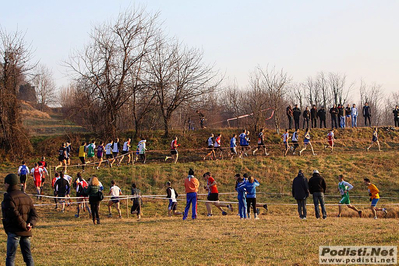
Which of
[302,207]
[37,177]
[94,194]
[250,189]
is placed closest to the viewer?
[94,194]

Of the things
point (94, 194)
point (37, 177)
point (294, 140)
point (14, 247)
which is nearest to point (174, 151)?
point (294, 140)

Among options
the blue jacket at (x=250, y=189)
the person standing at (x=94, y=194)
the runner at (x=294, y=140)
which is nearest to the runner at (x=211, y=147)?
the runner at (x=294, y=140)

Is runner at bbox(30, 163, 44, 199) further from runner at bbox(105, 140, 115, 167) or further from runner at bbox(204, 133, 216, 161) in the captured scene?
runner at bbox(204, 133, 216, 161)

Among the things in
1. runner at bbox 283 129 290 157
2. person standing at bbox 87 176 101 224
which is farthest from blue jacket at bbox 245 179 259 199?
runner at bbox 283 129 290 157

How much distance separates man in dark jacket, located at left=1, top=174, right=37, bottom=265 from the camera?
8164 millimetres

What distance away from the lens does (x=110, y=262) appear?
9.47 meters

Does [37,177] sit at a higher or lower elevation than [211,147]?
lower

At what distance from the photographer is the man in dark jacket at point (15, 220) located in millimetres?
8164

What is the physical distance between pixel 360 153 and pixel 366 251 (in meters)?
25.3

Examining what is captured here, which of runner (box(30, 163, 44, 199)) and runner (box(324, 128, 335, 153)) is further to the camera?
runner (box(324, 128, 335, 153))

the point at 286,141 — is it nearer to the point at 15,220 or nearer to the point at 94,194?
the point at 94,194

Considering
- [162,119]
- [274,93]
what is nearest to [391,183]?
[274,93]

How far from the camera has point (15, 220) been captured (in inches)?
320

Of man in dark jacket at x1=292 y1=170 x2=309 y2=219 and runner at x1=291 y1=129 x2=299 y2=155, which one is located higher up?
runner at x1=291 y1=129 x2=299 y2=155
